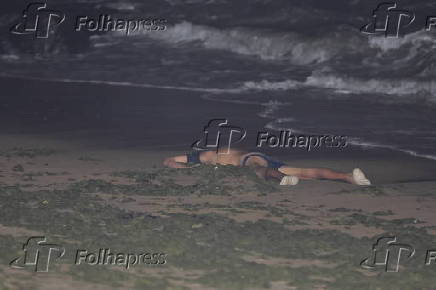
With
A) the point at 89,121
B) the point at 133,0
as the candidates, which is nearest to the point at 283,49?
the point at 133,0

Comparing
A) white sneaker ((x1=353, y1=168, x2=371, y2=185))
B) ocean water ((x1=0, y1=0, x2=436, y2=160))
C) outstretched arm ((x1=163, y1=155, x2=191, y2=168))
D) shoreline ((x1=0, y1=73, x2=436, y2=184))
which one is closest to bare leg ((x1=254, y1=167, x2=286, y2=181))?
white sneaker ((x1=353, y1=168, x2=371, y2=185))

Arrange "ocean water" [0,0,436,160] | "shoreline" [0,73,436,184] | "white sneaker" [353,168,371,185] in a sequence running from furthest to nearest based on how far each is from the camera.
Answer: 1. "ocean water" [0,0,436,160]
2. "shoreline" [0,73,436,184]
3. "white sneaker" [353,168,371,185]

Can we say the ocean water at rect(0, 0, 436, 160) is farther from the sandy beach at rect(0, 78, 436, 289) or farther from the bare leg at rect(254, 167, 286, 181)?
the bare leg at rect(254, 167, 286, 181)

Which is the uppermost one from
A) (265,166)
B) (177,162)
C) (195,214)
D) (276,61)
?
(276,61)

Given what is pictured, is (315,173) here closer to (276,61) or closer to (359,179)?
(359,179)

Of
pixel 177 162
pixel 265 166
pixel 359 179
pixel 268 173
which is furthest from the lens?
pixel 177 162

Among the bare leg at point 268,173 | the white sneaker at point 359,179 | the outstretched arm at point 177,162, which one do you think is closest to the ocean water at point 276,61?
the white sneaker at point 359,179

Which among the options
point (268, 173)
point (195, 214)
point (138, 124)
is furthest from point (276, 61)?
point (195, 214)

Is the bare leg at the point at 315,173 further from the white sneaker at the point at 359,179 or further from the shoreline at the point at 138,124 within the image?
the shoreline at the point at 138,124

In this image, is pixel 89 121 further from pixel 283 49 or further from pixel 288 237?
pixel 283 49
